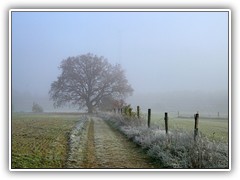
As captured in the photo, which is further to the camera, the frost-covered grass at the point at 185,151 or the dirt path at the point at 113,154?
the dirt path at the point at 113,154

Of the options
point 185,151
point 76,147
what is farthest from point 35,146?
point 185,151

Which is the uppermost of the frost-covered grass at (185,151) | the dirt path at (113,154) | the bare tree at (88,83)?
the bare tree at (88,83)

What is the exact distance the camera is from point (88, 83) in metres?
10.3

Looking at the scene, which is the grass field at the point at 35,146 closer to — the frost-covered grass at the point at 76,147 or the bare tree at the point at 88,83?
the frost-covered grass at the point at 76,147

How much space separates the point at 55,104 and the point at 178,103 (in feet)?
9.00

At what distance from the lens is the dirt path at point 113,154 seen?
22.2 feet

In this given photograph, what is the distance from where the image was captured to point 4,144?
6.74 metres

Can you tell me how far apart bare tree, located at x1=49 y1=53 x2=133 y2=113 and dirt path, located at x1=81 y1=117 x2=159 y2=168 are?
1.08m

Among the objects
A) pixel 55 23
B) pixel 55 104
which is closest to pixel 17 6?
pixel 55 23

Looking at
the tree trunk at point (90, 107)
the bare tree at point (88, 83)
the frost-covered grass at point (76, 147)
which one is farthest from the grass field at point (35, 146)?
the bare tree at point (88, 83)

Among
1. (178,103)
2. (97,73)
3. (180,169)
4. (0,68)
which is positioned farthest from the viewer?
(97,73)

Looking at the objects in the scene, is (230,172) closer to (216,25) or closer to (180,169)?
(180,169)

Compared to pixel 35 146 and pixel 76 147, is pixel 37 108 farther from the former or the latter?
pixel 76 147

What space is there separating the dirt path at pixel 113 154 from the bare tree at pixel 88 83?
108cm
